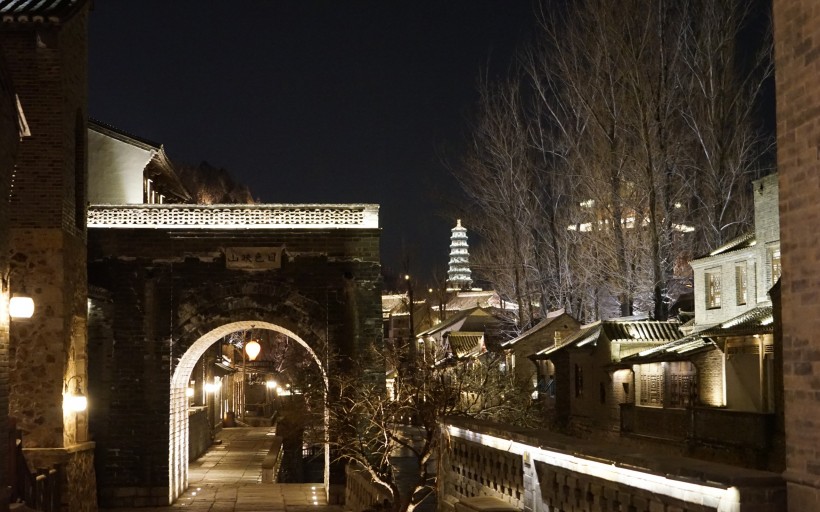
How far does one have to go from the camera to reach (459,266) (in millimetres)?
115812

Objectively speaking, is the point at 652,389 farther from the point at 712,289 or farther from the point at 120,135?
the point at 120,135

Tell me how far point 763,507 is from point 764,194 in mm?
23403

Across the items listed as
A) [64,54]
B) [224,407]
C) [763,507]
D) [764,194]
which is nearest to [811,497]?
[763,507]

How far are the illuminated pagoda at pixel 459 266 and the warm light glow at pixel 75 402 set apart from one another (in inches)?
3777

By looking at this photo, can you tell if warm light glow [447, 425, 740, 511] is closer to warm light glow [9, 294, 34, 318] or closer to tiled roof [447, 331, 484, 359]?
warm light glow [9, 294, 34, 318]

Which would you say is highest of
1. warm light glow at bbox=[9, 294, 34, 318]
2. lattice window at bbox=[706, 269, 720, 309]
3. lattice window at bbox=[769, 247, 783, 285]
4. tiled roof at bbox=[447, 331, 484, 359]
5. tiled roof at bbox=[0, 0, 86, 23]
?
tiled roof at bbox=[0, 0, 86, 23]

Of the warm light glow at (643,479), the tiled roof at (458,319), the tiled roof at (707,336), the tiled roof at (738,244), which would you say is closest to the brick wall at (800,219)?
the warm light glow at (643,479)

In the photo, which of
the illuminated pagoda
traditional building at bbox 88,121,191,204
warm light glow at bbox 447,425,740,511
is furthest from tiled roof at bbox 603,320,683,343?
the illuminated pagoda

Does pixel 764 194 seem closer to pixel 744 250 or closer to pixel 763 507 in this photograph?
pixel 744 250

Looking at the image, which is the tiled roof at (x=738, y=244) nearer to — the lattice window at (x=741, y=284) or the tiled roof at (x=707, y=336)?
the lattice window at (x=741, y=284)

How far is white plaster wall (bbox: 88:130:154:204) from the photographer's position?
81.5ft

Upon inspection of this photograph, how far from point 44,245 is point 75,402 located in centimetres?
299

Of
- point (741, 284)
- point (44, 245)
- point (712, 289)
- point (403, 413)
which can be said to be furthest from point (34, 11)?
point (712, 289)

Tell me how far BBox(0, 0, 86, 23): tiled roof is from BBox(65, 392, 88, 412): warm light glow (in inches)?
270
